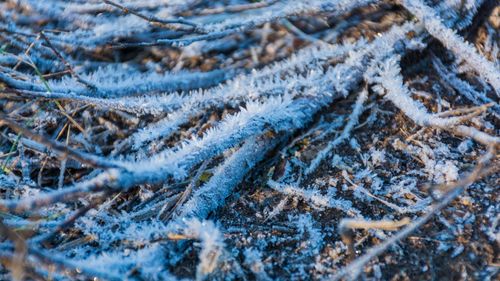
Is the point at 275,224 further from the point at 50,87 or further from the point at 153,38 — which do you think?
the point at 153,38

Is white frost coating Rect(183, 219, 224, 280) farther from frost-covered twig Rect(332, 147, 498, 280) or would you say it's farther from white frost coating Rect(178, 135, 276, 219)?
frost-covered twig Rect(332, 147, 498, 280)

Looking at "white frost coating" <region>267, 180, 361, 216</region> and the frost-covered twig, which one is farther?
"white frost coating" <region>267, 180, 361, 216</region>

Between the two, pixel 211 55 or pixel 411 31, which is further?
pixel 211 55

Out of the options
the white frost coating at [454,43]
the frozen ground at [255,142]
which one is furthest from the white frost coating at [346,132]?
the white frost coating at [454,43]

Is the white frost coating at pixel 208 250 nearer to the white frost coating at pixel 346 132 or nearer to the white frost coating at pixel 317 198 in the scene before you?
the white frost coating at pixel 317 198

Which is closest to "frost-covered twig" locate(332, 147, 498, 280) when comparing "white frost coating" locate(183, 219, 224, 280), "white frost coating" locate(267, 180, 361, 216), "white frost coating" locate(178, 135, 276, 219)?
"white frost coating" locate(267, 180, 361, 216)

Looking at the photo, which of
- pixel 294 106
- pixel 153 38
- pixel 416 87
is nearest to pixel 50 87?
pixel 153 38

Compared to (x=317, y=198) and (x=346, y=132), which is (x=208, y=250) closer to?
(x=317, y=198)

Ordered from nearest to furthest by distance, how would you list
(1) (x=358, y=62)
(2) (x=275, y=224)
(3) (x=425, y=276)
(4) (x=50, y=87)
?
(3) (x=425, y=276) → (2) (x=275, y=224) → (4) (x=50, y=87) → (1) (x=358, y=62)
